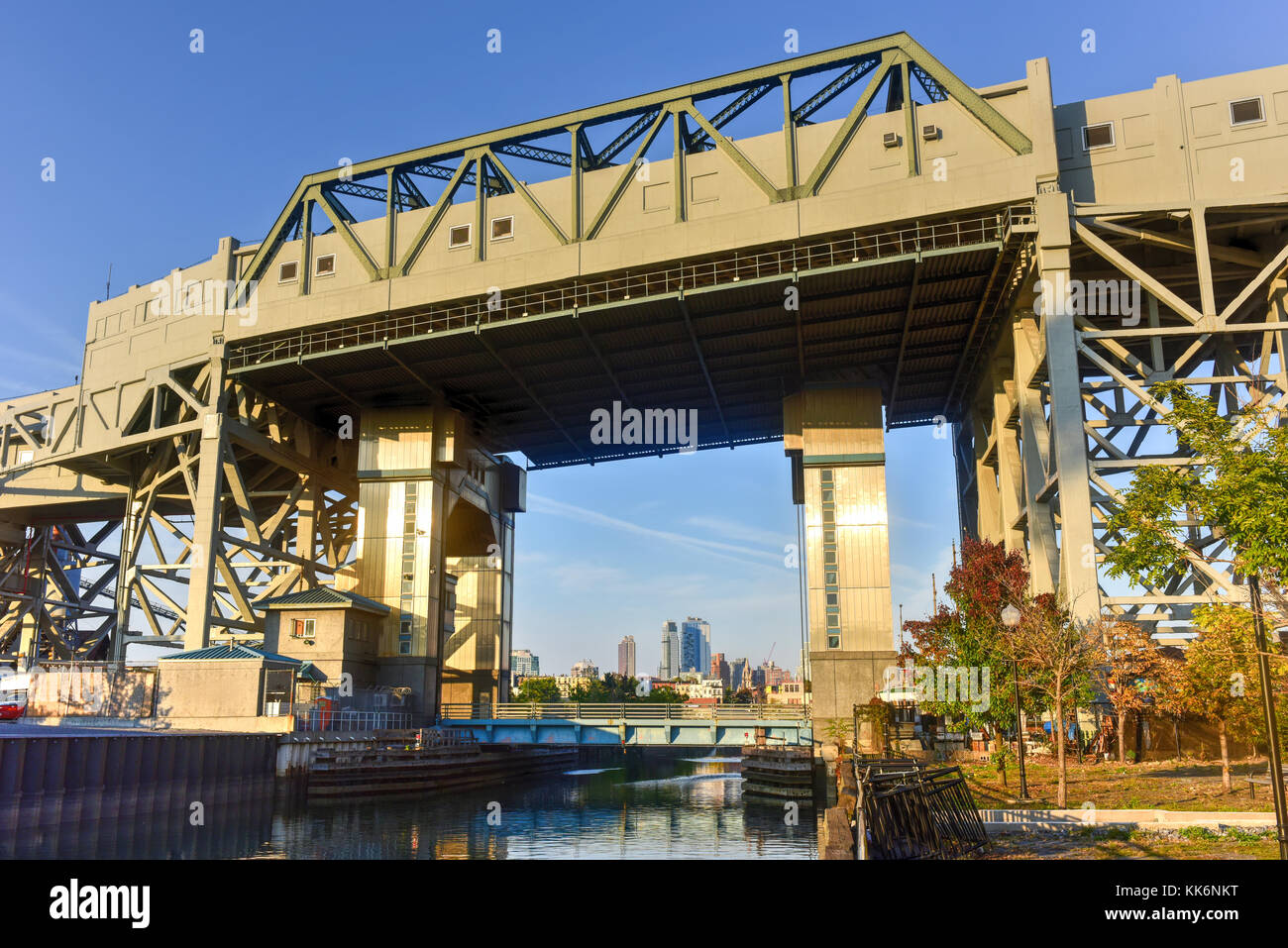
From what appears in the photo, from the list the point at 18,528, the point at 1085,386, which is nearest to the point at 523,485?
the point at 1085,386

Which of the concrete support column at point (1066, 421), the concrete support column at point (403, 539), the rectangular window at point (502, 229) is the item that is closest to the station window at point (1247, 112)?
the concrete support column at point (1066, 421)

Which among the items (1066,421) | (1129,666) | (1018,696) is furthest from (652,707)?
(1129,666)

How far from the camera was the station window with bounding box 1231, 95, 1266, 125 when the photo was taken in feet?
127

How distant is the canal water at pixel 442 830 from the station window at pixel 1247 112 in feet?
106

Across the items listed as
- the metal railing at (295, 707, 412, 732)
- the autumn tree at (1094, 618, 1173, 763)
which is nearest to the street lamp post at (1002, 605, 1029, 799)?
the autumn tree at (1094, 618, 1173, 763)

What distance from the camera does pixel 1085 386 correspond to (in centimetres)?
4162

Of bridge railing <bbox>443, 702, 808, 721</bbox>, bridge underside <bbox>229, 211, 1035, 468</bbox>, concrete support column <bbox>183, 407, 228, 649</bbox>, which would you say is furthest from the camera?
concrete support column <bbox>183, 407, 228, 649</bbox>

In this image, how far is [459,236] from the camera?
5047 cm

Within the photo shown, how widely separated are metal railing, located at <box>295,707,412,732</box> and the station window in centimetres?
4567

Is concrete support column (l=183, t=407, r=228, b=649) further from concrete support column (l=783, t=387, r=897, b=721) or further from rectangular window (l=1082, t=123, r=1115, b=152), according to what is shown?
rectangular window (l=1082, t=123, r=1115, b=152)

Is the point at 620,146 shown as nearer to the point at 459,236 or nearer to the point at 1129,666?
the point at 459,236

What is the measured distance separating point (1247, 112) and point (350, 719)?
47010mm
